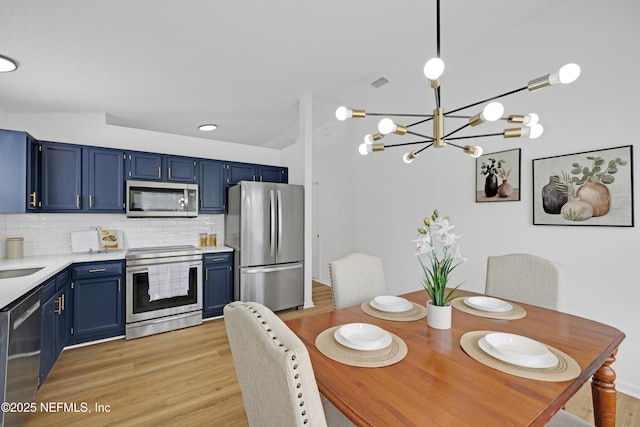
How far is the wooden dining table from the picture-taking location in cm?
80

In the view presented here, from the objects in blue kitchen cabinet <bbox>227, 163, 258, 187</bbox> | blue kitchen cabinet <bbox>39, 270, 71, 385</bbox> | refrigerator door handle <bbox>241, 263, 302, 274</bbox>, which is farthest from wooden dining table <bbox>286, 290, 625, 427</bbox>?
blue kitchen cabinet <bbox>227, 163, 258, 187</bbox>

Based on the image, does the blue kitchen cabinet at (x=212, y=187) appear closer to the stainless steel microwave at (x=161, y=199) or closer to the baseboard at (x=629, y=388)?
the stainless steel microwave at (x=161, y=199)

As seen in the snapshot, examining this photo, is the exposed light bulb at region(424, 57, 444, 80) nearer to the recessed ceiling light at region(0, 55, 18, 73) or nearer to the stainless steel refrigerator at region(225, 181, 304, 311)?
the stainless steel refrigerator at region(225, 181, 304, 311)

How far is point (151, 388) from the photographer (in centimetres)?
216

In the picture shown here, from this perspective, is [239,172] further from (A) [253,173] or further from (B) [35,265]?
(B) [35,265]

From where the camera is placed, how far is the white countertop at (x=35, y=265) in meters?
1.63

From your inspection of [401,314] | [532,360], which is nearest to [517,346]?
[532,360]

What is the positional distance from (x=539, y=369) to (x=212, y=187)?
380 centimetres

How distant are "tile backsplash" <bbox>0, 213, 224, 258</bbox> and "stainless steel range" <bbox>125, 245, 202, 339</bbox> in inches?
11.8

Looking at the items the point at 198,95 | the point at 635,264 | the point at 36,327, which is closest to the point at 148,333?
the point at 36,327

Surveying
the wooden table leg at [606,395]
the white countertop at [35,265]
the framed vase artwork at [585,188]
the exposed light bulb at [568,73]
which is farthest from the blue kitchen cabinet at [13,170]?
the framed vase artwork at [585,188]

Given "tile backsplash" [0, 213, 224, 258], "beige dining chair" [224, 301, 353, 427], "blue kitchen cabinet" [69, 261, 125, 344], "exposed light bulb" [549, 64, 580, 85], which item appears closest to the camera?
"beige dining chair" [224, 301, 353, 427]

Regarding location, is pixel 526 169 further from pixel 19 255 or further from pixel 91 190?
pixel 19 255

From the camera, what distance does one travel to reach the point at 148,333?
310 centimetres
